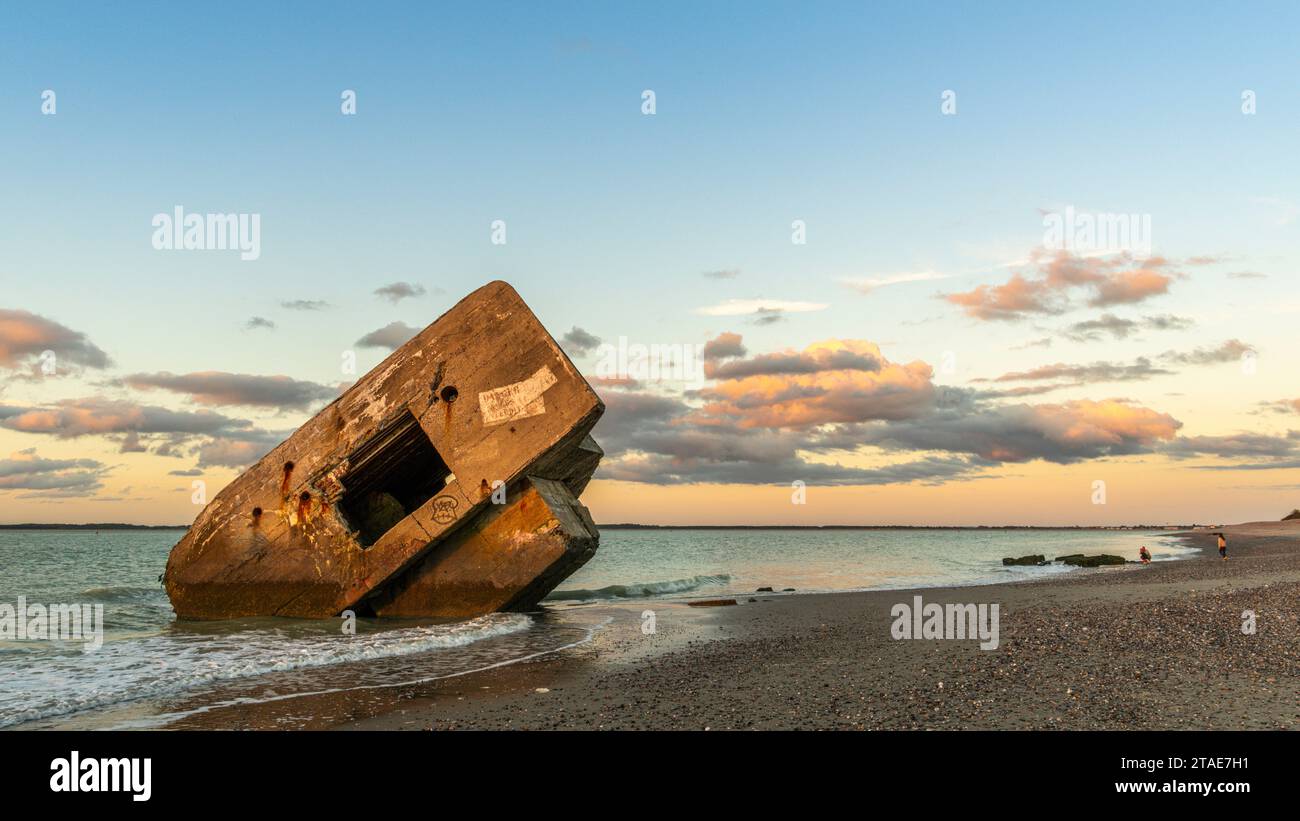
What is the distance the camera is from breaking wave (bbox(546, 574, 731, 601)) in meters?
18.4

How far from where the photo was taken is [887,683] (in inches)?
247

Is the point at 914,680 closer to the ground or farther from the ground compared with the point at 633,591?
farther from the ground

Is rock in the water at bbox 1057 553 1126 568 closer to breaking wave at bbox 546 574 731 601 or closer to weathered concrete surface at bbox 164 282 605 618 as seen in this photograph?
breaking wave at bbox 546 574 731 601

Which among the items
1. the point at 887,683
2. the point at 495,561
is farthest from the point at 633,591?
the point at 887,683

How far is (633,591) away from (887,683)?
14.1 metres

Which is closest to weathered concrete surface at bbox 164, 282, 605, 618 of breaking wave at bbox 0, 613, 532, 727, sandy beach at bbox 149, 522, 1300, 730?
breaking wave at bbox 0, 613, 532, 727

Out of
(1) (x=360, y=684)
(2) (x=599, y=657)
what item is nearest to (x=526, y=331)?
(2) (x=599, y=657)

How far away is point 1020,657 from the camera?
7.07m

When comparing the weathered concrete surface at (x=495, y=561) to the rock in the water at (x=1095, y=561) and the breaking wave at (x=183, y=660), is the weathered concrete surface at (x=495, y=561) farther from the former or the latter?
the rock in the water at (x=1095, y=561)

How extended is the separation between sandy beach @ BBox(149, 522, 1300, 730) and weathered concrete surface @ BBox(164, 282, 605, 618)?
257cm

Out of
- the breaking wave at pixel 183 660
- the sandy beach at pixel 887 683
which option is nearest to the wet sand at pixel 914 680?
the sandy beach at pixel 887 683

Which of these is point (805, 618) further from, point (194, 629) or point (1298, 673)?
point (194, 629)

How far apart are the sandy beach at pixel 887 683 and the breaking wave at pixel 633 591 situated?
8041mm

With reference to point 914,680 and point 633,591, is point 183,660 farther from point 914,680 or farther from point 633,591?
point 633,591
